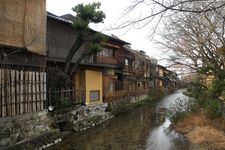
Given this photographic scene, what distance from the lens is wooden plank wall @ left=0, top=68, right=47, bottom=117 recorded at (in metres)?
12.3

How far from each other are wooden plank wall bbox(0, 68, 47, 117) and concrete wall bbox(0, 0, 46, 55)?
122cm

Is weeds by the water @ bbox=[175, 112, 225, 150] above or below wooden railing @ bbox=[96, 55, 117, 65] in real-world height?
below

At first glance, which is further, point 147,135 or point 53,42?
point 53,42

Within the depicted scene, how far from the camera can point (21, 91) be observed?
1327 cm

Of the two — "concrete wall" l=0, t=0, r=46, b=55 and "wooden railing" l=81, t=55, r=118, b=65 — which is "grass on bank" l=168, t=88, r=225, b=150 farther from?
"concrete wall" l=0, t=0, r=46, b=55

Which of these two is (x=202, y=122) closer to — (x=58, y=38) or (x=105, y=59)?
(x=58, y=38)

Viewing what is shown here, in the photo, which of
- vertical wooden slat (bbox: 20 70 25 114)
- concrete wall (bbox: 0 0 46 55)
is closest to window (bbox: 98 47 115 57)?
concrete wall (bbox: 0 0 46 55)

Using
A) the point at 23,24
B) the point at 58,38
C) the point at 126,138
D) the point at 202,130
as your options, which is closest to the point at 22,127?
the point at 23,24

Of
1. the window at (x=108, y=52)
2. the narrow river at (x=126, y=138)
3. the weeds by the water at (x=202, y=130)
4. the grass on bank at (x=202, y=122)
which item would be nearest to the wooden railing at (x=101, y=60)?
the window at (x=108, y=52)

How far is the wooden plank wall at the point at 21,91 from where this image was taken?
483 inches

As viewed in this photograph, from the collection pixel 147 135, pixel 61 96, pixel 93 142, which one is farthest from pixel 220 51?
pixel 61 96

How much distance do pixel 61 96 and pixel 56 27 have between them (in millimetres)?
5863

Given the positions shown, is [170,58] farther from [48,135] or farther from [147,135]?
[48,135]

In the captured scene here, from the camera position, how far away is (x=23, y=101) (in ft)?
43.9
